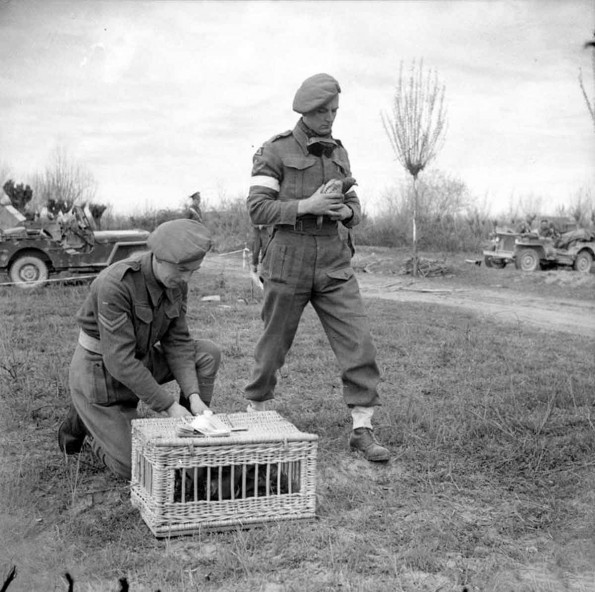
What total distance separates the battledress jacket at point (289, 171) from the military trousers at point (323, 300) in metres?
0.17

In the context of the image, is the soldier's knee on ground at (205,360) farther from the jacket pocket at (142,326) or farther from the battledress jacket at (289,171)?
the battledress jacket at (289,171)

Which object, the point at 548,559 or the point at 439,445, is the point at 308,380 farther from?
the point at 548,559

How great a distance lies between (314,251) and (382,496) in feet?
4.45

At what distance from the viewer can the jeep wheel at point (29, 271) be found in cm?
1304

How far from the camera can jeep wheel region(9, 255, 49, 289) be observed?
13.0 m

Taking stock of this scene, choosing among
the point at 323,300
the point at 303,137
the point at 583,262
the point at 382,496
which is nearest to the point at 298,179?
the point at 303,137

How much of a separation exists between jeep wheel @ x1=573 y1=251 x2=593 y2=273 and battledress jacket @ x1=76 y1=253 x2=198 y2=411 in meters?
16.3

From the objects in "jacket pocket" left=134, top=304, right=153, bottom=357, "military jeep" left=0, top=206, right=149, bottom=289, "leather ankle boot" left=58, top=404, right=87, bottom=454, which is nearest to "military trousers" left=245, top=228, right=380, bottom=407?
"jacket pocket" left=134, top=304, right=153, bottom=357

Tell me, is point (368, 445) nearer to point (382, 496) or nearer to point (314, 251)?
point (382, 496)

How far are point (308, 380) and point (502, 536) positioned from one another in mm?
2843

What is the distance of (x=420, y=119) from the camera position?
1873 cm

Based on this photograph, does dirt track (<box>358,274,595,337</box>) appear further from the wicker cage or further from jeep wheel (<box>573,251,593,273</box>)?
the wicker cage

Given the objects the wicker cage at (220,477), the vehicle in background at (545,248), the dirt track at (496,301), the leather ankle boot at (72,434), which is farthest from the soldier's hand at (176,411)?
the vehicle in background at (545,248)

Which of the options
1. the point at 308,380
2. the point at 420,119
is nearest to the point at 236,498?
the point at 308,380
